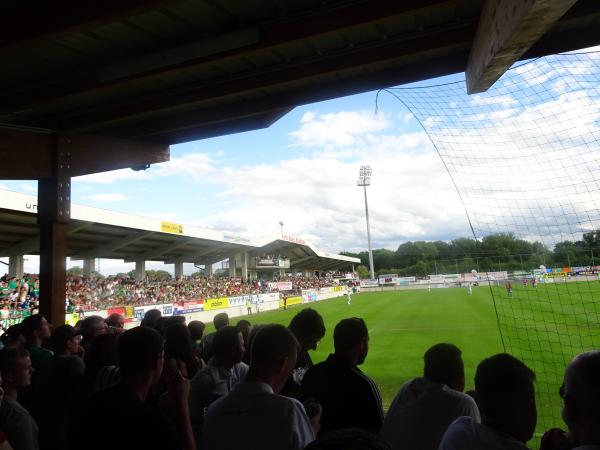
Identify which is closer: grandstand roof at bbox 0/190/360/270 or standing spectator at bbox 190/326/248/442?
standing spectator at bbox 190/326/248/442

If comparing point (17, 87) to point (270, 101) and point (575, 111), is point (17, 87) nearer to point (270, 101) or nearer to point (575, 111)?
point (270, 101)

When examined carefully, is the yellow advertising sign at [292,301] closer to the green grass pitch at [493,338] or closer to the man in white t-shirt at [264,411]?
the green grass pitch at [493,338]

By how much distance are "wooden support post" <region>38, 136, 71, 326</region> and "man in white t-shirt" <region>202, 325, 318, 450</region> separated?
16.1 feet

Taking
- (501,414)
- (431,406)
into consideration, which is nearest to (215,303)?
(431,406)

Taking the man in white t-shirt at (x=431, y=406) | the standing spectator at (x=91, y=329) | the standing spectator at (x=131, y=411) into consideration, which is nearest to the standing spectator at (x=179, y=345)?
the standing spectator at (x=131, y=411)

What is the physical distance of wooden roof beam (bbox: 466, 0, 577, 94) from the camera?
7.82 feet

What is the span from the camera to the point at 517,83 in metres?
5.21

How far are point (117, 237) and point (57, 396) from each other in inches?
1142

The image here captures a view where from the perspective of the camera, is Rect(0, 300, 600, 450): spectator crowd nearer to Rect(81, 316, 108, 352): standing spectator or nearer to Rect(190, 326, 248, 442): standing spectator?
Rect(190, 326, 248, 442): standing spectator

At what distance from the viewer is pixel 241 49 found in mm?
4273

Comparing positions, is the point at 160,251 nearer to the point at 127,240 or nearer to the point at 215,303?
the point at 127,240

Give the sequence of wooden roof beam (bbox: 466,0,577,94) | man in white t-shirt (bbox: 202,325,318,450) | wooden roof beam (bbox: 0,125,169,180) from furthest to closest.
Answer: wooden roof beam (bbox: 0,125,169,180), wooden roof beam (bbox: 466,0,577,94), man in white t-shirt (bbox: 202,325,318,450)

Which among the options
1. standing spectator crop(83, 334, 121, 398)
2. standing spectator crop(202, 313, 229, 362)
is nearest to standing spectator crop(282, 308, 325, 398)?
standing spectator crop(202, 313, 229, 362)

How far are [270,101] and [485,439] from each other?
470cm
